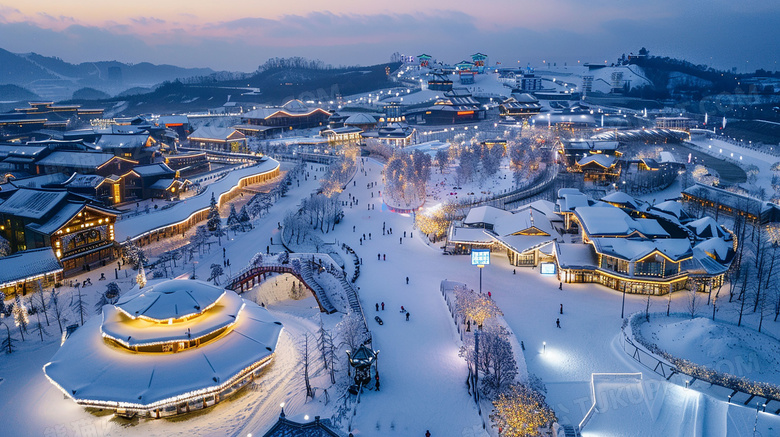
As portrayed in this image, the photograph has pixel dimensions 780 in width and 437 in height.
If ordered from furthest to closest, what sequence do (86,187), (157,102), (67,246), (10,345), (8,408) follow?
(157,102)
(86,187)
(67,246)
(10,345)
(8,408)

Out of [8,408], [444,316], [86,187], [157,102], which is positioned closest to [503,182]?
[444,316]

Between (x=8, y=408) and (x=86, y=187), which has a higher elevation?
(x=86, y=187)

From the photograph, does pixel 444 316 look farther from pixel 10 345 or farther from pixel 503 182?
pixel 503 182

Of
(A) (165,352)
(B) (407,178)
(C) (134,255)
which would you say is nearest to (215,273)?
(C) (134,255)

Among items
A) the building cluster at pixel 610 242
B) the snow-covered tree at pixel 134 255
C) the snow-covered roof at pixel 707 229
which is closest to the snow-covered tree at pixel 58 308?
the snow-covered tree at pixel 134 255

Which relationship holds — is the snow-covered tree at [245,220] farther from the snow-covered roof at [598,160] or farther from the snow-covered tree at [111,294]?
the snow-covered roof at [598,160]

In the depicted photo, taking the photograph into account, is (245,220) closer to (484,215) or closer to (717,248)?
(484,215)
